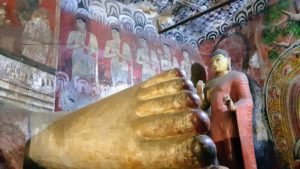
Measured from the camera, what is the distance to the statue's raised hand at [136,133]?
2.57 ft

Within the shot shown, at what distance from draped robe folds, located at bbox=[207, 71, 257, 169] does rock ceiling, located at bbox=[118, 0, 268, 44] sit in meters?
1.33

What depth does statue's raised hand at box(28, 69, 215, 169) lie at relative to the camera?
2.57ft

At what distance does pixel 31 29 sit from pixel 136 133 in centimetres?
152

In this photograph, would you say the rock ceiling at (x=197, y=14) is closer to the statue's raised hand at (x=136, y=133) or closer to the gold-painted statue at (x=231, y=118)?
the gold-painted statue at (x=231, y=118)

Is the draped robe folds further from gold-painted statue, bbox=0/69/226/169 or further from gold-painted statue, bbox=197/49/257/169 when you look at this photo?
gold-painted statue, bbox=0/69/226/169

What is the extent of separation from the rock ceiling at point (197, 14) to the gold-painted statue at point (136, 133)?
9.54 ft

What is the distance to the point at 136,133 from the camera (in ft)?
2.85

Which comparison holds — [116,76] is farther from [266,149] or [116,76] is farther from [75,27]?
[266,149]

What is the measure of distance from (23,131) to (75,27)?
218cm

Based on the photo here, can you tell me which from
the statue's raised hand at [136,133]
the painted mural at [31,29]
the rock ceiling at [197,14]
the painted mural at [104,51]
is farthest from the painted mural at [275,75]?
the statue's raised hand at [136,133]

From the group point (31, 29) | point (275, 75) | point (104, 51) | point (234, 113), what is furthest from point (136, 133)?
point (275, 75)

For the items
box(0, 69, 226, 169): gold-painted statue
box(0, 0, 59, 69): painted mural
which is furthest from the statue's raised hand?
box(0, 0, 59, 69): painted mural

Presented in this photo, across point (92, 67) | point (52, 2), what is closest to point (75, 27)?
point (92, 67)

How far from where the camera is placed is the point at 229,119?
8.93 feet
